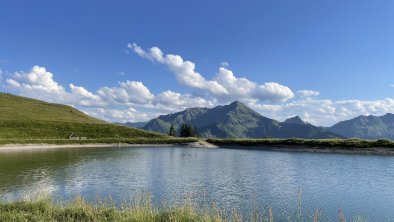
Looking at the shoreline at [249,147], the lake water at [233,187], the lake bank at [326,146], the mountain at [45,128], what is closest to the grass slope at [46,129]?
the mountain at [45,128]

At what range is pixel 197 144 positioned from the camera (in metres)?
163

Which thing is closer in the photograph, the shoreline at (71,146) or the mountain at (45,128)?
the shoreline at (71,146)

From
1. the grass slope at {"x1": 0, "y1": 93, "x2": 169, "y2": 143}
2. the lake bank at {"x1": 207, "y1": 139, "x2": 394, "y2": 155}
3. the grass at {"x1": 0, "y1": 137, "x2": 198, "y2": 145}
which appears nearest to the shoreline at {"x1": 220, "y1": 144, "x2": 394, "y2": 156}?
the lake bank at {"x1": 207, "y1": 139, "x2": 394, "y2": 155}

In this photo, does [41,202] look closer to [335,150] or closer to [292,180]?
[292,180]

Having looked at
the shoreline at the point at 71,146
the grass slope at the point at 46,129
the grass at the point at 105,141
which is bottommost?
the shoreline at the point at 71,146

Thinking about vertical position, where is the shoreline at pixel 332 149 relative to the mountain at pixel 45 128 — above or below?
below

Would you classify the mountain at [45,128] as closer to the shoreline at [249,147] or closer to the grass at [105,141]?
the grass at [105,141]

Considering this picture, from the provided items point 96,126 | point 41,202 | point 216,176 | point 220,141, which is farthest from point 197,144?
point 41,202

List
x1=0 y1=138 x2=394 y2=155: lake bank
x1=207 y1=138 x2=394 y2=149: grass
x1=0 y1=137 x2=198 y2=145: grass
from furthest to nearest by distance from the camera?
x1=0 y1=137 x2=198 y2=145: grass
x1=207 y1=138 x2=394 y2=149: grass
x1=0 y1=138 x2=394 y2=155: lake bank

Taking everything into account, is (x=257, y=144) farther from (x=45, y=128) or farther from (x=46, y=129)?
(x=45, y=128)

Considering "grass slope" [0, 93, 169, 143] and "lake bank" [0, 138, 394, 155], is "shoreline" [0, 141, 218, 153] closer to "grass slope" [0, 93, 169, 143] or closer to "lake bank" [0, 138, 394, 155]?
"lake bank" [0, 138, 394, 155]

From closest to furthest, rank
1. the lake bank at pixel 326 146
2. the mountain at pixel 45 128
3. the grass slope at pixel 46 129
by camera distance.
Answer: the lake bank at pixel 326 146 → the grass slope at pixel 46 129 → the mountain at pixel 45 128

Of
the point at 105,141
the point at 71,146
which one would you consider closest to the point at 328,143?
the point at 105,141

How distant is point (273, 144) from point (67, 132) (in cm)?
10254
